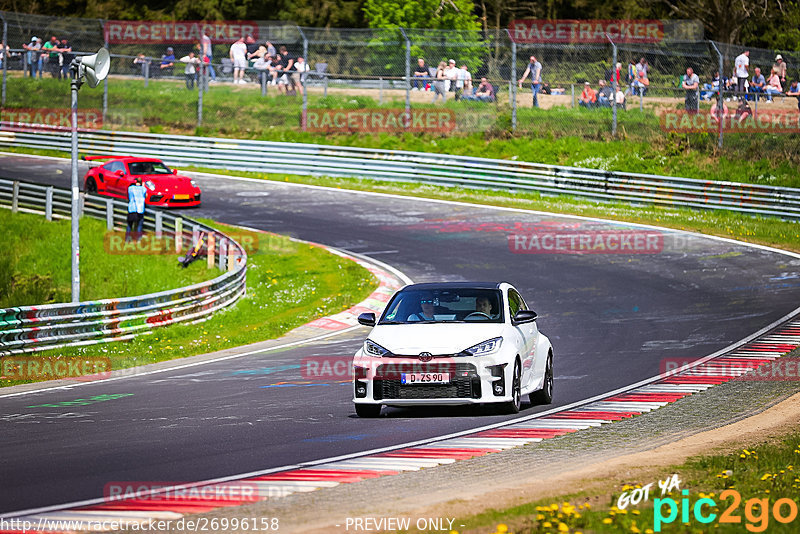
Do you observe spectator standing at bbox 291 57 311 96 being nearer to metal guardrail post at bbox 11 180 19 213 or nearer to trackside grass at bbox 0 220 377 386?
trackside grass at bbox 0 220 377 386

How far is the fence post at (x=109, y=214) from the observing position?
97.8ft

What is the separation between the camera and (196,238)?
26422 mm

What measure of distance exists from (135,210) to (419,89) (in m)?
11.9

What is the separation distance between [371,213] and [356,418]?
67.5ft

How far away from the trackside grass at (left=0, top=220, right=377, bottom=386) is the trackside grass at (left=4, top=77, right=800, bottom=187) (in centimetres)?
1022

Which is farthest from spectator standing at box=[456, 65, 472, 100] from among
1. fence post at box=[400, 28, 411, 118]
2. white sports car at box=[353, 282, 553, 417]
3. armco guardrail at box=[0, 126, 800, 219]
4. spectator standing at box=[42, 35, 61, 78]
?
white sports car at box=[353, 282, 553, 417]

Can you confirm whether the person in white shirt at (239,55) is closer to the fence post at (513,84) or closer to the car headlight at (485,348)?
the fence post at (513,84)

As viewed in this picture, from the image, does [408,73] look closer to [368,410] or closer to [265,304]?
[265,304]

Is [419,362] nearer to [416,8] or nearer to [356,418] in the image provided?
[356,418]

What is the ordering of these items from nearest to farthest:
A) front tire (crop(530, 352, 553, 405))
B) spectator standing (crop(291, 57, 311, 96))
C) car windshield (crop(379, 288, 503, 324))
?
car windshield (crop(379, 288, 503, 324)), front tire (crop(530, 352, 553, 405)), spectator standing (crop(291, 57, 311, 96))

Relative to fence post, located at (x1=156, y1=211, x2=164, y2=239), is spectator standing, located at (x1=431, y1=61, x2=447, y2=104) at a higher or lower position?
higher

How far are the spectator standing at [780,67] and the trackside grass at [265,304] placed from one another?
1377 cm

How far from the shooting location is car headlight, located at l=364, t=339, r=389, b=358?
11547 mm

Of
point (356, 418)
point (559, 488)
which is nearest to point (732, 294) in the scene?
point (356, 418)
